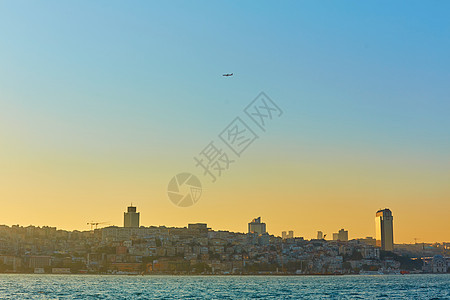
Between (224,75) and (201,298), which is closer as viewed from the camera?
(224,75)

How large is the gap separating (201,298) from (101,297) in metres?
14.8

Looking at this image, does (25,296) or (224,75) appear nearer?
(224,75)

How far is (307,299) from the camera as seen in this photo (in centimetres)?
9206

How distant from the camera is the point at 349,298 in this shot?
94.4 metres

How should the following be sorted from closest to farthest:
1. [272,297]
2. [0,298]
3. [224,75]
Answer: [224,75]
[0,298]
[272,297]

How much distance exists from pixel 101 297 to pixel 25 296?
1069cm

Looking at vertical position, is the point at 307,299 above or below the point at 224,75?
below

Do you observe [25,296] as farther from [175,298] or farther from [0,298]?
[175,298]

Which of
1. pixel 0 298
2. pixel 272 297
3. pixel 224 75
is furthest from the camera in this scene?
pixel 272 297

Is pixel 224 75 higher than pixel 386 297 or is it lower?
higher

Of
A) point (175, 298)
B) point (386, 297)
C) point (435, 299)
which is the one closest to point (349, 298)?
point (386, 297)

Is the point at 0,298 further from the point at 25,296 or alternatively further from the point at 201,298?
the point at 201,298

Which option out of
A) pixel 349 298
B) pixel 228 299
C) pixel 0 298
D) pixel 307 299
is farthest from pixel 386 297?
pixel 0 298

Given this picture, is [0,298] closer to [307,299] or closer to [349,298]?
[307,299]
